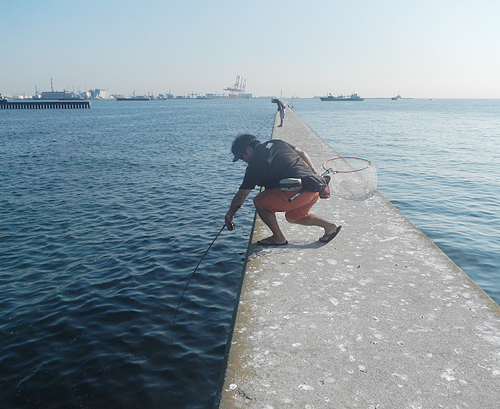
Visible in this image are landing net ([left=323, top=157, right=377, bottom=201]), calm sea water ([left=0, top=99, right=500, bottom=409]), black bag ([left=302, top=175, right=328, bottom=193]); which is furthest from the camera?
landing net ([left=323, top=157, right=377, bottom=201])

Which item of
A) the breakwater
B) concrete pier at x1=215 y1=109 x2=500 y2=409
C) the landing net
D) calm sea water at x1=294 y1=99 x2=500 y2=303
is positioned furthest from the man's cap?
the breakwater

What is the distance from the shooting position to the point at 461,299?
14.3ft

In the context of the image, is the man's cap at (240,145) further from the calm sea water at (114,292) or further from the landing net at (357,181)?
the calm sea water at (114,292)

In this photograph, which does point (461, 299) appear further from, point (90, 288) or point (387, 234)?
point (90, 288)

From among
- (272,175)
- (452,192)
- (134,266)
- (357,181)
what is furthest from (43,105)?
(272,175)

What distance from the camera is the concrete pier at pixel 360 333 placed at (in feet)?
9.82

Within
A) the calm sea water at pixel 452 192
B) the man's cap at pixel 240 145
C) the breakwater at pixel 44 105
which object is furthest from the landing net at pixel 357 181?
the breakwater at pixel 44 105

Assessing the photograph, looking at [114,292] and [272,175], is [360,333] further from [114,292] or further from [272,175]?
[114,292]

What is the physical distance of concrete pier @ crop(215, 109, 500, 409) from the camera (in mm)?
2994

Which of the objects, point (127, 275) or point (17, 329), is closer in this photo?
point (17, 329)

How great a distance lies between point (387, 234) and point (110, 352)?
4.90 m

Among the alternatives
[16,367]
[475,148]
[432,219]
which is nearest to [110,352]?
[16,367]

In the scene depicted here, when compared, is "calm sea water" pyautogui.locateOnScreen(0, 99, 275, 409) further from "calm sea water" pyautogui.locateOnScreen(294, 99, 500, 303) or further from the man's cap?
"calm sea water" pyautogui.locateOnScreen(294, 99, 500, 303)

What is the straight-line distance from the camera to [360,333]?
3.74 m
